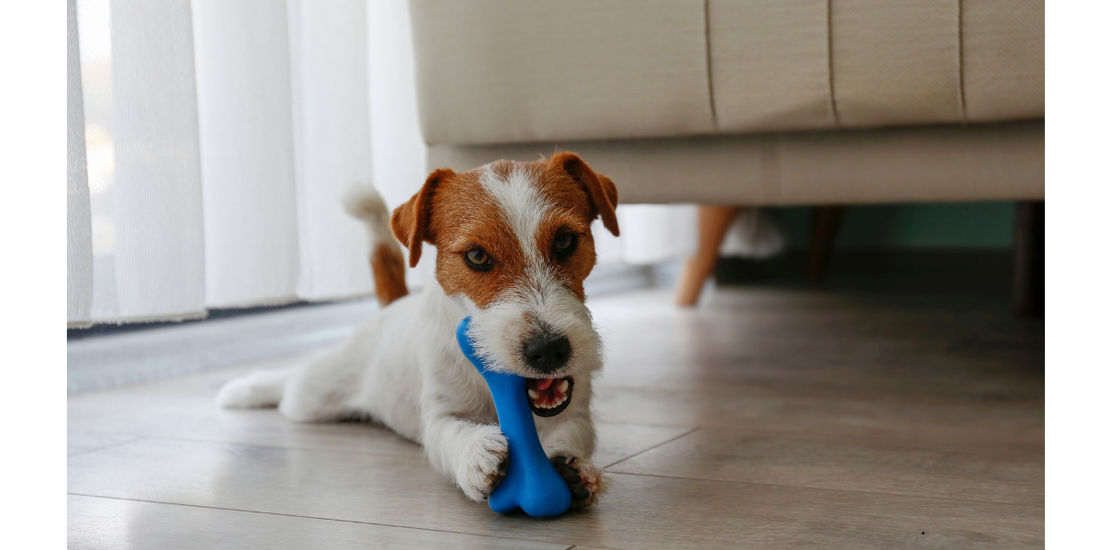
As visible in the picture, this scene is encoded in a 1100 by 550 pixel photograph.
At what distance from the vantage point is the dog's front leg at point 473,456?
0.93 m

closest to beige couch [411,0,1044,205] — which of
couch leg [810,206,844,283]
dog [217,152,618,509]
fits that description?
dog [217,152,618,509]

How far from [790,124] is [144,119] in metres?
1.00

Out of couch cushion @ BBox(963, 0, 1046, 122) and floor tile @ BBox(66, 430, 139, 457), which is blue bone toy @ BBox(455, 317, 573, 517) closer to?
floor tile @ BBox(66, 430, 139, 457)

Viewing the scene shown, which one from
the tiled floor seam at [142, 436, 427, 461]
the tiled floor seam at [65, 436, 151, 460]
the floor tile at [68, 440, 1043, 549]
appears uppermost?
the floor tile at [68, 440, 1043, 549]

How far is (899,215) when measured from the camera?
4.12 metres

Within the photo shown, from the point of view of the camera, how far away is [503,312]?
0.93 m

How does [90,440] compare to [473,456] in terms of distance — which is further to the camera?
[90,440]

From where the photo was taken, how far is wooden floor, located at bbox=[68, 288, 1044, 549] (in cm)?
88

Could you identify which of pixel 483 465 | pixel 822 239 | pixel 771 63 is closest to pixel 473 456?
pixel 483 465

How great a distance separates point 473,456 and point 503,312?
156mm

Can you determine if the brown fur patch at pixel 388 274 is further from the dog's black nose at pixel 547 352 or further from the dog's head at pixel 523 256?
the dog's black nose at pixel 547 352

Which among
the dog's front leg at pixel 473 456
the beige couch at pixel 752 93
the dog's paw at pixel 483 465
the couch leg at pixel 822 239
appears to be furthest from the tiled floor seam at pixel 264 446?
the couch leg at pixel 822 239

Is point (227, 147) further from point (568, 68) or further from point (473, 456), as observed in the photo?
point (473, 456)

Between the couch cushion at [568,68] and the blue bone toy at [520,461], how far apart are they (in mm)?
582
